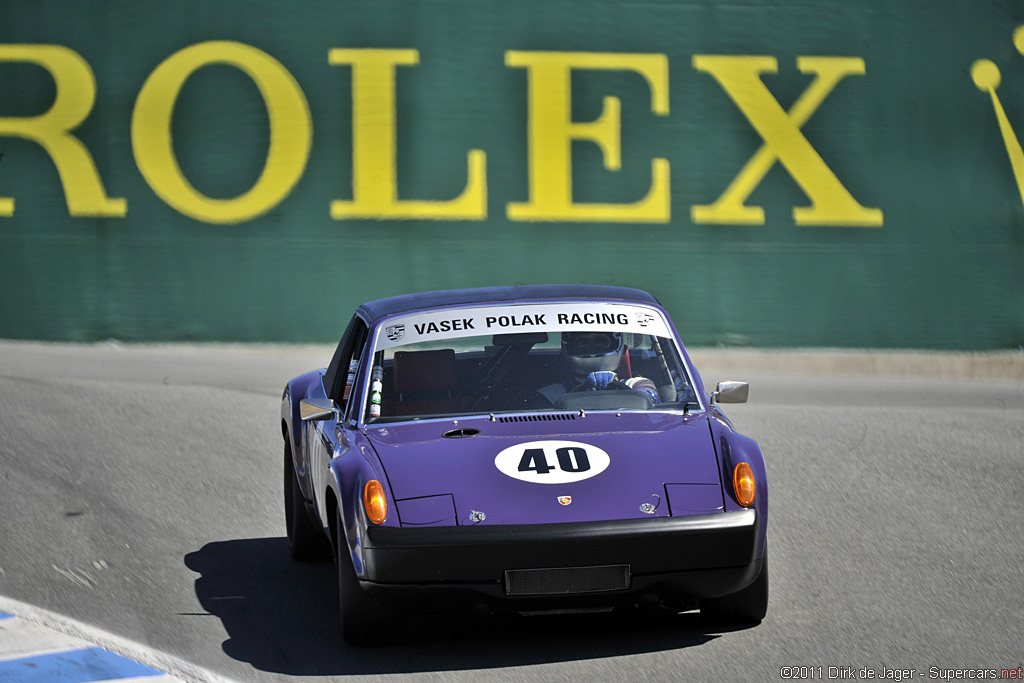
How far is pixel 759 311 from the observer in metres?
17.5

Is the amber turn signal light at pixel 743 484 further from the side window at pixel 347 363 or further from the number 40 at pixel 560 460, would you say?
the side window at pixel 347 363

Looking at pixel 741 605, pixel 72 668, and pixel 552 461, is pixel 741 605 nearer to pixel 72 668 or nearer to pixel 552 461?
pixel 552 461

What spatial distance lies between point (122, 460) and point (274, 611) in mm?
4036

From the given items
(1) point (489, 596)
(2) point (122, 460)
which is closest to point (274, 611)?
(1) point (489, 596)

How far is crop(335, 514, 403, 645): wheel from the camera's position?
5.39 m

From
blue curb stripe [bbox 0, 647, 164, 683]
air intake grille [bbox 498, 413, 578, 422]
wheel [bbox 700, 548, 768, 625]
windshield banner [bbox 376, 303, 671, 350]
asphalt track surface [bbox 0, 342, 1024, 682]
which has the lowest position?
asphalt track surface [bbox 0, 342, 1024, 682]

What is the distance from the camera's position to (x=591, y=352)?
650 centimetres

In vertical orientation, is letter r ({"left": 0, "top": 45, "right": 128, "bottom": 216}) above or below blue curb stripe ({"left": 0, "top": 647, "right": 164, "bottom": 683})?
above

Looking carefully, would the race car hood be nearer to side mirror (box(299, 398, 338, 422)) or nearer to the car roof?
side mirror (box(299, 398, 338, 422))

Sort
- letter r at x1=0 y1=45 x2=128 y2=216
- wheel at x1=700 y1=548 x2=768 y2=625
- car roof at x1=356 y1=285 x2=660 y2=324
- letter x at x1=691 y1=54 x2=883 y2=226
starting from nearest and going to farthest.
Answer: wheel at x1=700 y1=548 x2=768 y2=625, car roof at x1=356 y1=285 x2=660 y2=324, letter r at x1=0 y1=45 x2=128 y2=216, letter x at x1=691 y1=54 x2=883 y2=226

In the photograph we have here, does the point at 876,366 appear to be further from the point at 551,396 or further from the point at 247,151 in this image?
the point at 551,396

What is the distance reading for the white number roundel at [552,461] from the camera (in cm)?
543

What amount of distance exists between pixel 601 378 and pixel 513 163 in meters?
10.9

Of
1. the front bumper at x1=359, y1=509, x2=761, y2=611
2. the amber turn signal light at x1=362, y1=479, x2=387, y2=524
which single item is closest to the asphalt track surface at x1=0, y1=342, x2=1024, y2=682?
the front bumper at x1=359, y1=509, x2=761, y2=611
